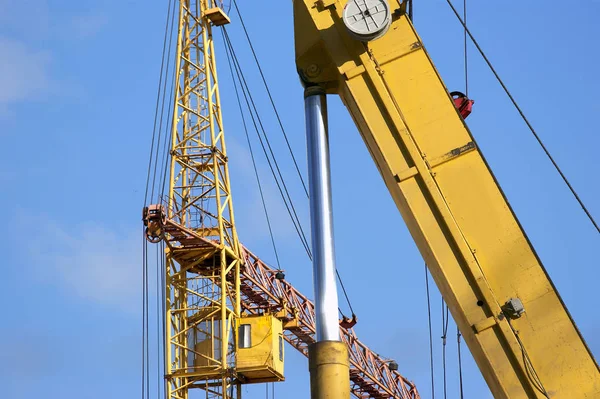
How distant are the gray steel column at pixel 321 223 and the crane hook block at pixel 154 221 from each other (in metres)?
35.6

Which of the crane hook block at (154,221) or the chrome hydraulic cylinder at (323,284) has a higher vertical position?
the crane hook block at (154,221)

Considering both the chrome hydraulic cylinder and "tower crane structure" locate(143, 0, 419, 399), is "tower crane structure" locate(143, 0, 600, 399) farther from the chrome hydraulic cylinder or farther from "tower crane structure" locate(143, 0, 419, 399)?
"tower crane structure" locate(143, 0, 419, 399)

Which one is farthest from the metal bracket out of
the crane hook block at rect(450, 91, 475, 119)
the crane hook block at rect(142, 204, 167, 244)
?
the crane hook block at rect(142, 204, 167, 244)

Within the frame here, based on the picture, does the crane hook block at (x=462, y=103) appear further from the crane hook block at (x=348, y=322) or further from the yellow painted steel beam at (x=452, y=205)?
the crane hook block at (x=348, y=322)

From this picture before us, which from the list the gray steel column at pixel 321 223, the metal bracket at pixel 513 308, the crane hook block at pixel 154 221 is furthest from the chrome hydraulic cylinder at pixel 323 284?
the crane hook block at pixel 154 221

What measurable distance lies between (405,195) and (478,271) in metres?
1.05

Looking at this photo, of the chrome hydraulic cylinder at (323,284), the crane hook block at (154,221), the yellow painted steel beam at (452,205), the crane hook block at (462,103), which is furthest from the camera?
the crane hook block at (154,221)

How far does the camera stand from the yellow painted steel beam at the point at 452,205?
10656 millimetres

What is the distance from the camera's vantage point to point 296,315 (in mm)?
56656

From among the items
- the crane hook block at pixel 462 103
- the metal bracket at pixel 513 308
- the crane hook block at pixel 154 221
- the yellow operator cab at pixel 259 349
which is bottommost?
the metal bracket at pixel 513 308

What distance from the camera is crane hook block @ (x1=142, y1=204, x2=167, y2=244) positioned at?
46.8 metres

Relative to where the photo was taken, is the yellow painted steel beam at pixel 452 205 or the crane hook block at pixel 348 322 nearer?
the yellow painted steel beam at pixel 452 205

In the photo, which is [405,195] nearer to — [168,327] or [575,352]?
[575,352]

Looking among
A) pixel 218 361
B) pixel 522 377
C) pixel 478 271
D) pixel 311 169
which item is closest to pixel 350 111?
pixel 311 169
